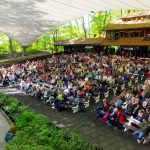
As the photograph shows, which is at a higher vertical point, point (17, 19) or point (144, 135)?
point (17, 19)

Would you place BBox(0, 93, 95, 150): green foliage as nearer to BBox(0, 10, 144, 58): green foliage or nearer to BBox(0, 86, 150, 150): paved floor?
BBox(0, 86, 150, 150): paved floor

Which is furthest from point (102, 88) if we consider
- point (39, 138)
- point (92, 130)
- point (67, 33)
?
point (67, 33)

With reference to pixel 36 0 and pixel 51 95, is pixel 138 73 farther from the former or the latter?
pixel 36 0

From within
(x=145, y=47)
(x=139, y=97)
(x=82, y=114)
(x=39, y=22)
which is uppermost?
(x=39, y=22)

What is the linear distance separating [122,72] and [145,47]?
39.9ft

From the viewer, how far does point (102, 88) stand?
18.6 meters

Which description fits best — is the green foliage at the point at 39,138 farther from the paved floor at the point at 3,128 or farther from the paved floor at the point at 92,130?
the paved floor at the point at 92,130

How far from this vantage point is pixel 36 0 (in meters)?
11.7

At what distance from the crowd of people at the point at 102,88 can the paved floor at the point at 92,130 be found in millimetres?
450

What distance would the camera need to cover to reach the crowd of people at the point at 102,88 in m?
13.7

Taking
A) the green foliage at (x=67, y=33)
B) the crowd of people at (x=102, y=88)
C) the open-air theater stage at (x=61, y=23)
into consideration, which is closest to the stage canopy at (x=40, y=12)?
the open-air theater stage at (x=61, y=23)

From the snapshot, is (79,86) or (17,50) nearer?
(79,86)

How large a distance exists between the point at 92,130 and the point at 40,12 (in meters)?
6.57

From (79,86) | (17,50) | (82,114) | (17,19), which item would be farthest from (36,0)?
(17,50)
